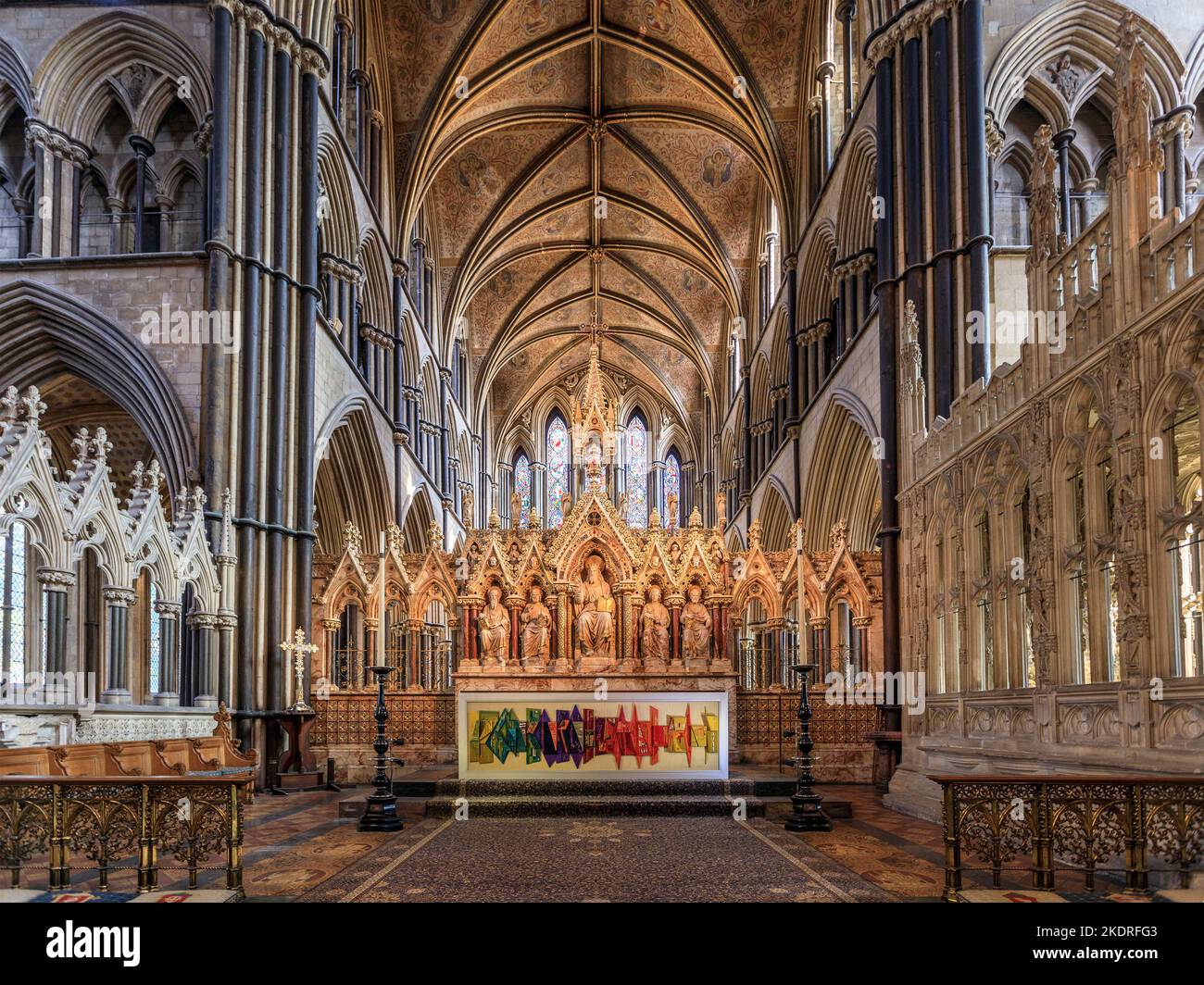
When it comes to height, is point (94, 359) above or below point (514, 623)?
above

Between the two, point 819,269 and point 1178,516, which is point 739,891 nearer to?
point 1178,516

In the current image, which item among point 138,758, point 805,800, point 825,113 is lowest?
point 805,800

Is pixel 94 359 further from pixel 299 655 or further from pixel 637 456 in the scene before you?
pixel 637 456

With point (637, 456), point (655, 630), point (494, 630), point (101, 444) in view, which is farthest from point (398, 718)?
point (637, 456)

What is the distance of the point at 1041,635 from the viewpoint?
8.81 metres

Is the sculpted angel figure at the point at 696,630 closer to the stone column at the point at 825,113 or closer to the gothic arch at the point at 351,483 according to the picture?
the gothic arch at the point at 351,483

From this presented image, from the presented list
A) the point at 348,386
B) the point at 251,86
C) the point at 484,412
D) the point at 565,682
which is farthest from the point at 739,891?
the point at 484,412

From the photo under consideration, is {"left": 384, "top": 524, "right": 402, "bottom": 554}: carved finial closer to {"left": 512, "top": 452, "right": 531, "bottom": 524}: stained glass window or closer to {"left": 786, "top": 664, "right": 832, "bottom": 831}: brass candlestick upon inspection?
{"left": 786, "top": 664, "right": 832, "bottom": 831}: brass candlestick

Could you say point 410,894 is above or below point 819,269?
below

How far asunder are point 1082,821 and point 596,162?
2777 cm

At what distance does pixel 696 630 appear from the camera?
15.4 m

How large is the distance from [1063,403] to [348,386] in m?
15.3

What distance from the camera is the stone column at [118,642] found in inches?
491

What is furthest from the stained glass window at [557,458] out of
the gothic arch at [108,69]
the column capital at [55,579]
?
the column capital at [55,579]
